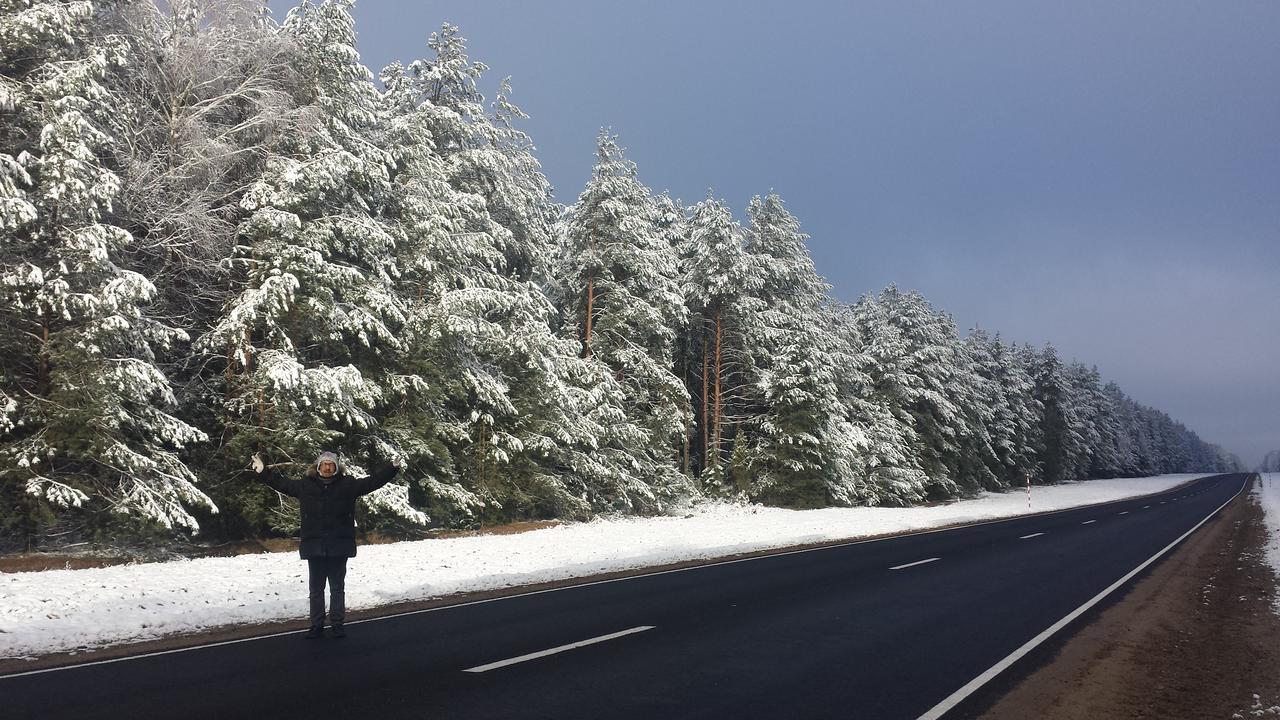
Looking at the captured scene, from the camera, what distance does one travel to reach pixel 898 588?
12055mm

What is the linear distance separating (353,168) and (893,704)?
16761 mm

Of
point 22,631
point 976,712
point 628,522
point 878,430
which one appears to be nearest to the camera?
point 976,712

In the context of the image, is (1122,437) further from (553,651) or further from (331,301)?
(553,651)

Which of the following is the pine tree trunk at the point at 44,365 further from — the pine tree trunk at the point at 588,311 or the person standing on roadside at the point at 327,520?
the pine tree trunk at the point at 588,311

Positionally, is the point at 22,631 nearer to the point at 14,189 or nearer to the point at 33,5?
the point at 14,189

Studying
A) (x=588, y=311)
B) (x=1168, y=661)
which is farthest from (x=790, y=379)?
(x=1168, y=661)

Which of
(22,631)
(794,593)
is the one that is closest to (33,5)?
(22,631)

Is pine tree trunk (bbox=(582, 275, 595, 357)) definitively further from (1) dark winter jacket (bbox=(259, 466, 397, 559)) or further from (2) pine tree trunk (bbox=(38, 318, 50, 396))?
(1) dark winter jacket (bbox=(259, 466, 397, 559))

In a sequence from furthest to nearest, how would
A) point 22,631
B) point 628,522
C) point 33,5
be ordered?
point 628,522 < point 33,5 < point 22,631

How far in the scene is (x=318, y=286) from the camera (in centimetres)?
1703

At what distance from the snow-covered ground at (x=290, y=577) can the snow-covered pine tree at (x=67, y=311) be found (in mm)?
1921

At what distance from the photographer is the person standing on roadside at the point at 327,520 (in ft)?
26.3

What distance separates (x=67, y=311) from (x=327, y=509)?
27.8 ft

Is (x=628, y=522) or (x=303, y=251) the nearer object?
(x=303, y=251)
